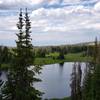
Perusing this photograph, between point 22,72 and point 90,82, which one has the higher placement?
point 22,72

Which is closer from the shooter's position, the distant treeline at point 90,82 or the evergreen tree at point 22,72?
the evergreen tree at point 22,72

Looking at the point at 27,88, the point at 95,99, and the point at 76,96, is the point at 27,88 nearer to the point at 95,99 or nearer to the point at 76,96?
the point at 95,99

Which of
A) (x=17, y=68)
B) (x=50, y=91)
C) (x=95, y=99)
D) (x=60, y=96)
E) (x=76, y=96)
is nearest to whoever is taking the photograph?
(x=17, y=68)

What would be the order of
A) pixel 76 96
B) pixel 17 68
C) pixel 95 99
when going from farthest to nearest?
pixel 76 96
pixel 95 99
pixel 17 68

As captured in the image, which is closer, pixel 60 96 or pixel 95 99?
pixel 95 99

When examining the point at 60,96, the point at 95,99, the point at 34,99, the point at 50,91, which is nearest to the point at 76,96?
the point at 60,96

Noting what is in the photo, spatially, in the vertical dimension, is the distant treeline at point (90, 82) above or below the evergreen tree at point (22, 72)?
below

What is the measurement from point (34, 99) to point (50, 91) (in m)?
65.6

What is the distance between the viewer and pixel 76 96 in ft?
237

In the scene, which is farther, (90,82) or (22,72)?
(90,82)

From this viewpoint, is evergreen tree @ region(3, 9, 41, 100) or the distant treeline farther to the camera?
the distant treeline

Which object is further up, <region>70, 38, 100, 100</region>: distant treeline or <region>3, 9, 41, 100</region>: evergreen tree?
<region>3, 9, 41, 100</region>: evergreen tree

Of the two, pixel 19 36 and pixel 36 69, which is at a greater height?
pixel 19 36

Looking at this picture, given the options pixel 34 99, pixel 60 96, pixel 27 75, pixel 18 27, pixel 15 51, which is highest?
pixel 18 27
